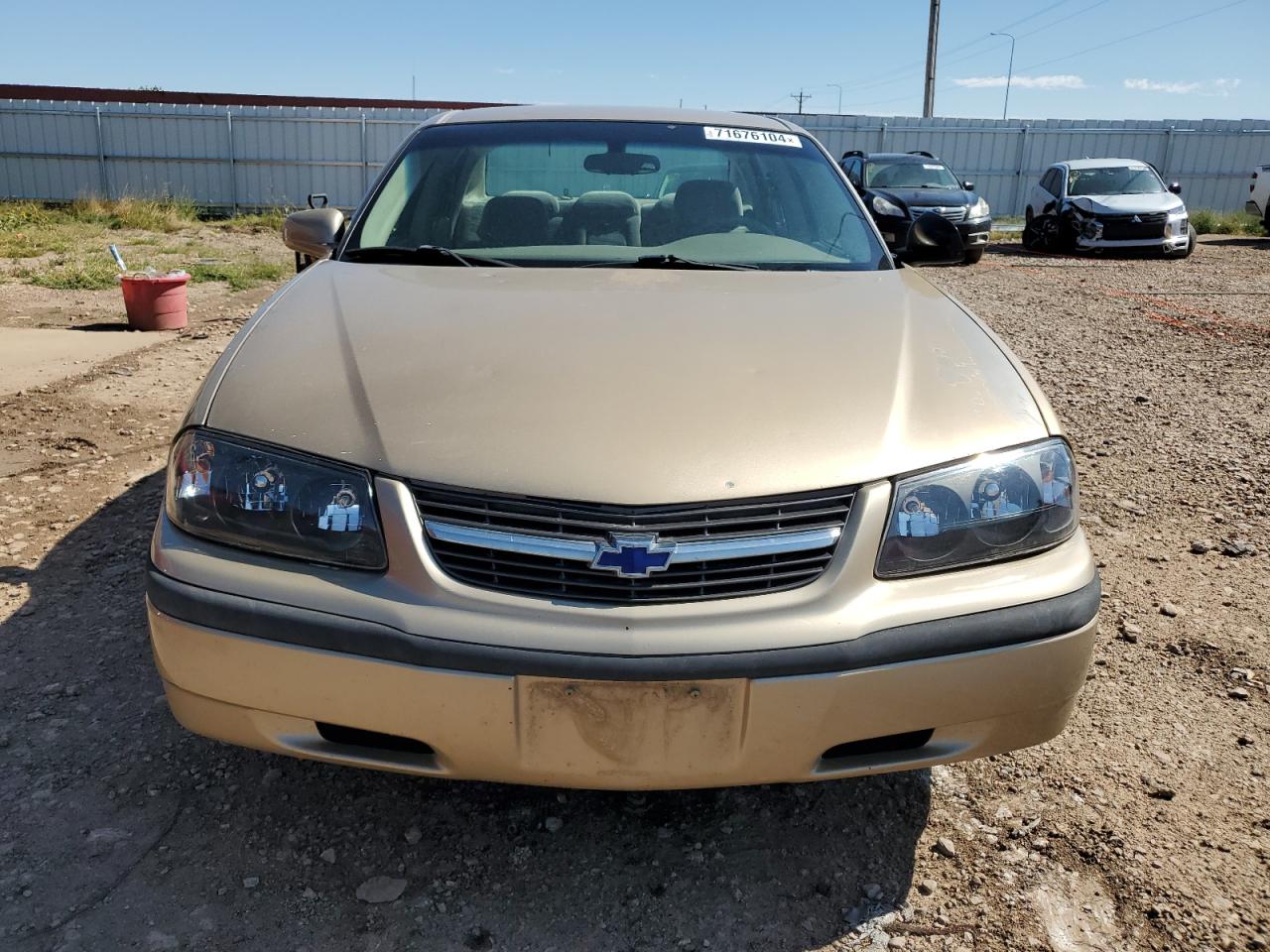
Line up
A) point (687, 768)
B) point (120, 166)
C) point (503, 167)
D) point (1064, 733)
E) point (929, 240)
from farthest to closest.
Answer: point (120, 166), point (929, 240), point (503, 167), point (1064, 733), point (687, 768)

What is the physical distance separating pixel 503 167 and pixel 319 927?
227 centimetres

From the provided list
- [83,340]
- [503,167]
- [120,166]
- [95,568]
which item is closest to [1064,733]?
[503,167]

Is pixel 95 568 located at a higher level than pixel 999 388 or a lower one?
lower

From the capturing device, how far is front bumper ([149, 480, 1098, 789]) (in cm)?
169

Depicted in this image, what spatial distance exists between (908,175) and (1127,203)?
3159 millimetres

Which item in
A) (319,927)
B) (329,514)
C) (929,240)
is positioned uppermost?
(929,240)

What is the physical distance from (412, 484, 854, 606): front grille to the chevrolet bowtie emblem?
12 mm

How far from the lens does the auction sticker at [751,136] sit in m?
3.41

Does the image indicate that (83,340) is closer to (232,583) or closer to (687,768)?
(232,583)

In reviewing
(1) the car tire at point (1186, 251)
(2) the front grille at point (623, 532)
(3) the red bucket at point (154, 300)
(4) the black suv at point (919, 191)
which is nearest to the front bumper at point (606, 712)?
(2) the front grille at point (623, 532)

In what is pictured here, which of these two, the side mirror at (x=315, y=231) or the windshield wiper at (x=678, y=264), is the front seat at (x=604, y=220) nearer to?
the windshield wiper at (x=678, y=264)

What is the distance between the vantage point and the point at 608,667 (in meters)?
1.66

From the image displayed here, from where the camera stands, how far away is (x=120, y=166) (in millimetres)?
20016

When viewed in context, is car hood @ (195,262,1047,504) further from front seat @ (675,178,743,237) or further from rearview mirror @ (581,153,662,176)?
rearview mirror @ (581,153,662,176)
